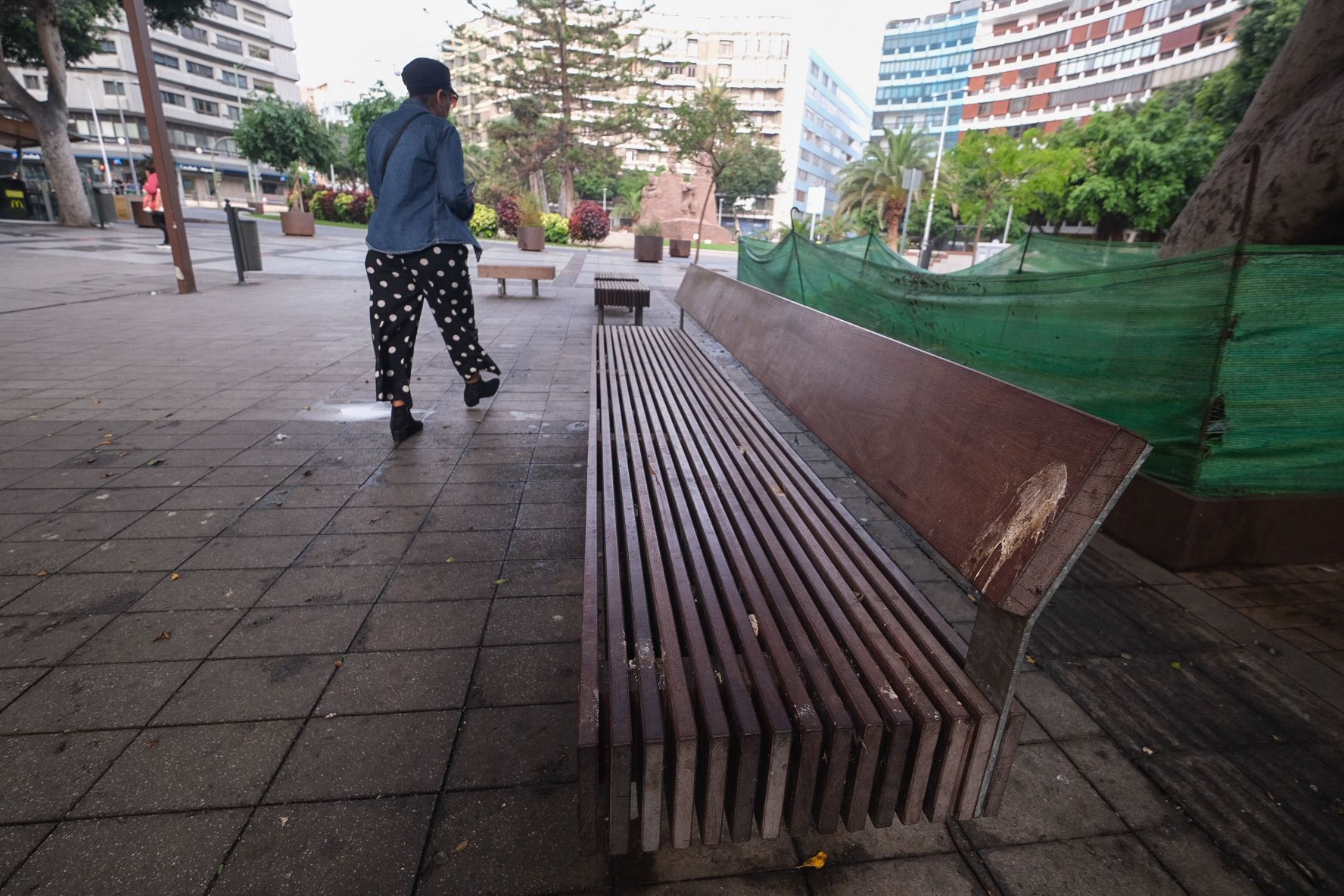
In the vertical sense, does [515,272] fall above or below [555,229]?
below

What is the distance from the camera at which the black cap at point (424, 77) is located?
12.6 ft

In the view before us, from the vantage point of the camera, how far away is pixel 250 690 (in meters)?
2.02

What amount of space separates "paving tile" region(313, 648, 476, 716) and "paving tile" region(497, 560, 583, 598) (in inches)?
15.6

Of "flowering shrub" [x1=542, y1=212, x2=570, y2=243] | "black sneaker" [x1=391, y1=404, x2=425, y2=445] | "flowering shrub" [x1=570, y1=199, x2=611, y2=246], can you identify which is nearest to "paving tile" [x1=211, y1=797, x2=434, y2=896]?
"black sneaker" [x1=391, y1=404, x2=425, y2=445]

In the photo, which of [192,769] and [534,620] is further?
[534,620]

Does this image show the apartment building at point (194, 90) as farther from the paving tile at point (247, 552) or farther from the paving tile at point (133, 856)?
the paving tile at point (133, 856)

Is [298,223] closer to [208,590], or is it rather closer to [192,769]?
[208,590]

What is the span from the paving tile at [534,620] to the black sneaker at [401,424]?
81.9 inches

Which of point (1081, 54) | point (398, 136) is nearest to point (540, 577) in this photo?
point (398, 136)

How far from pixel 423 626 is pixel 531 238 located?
21.7m

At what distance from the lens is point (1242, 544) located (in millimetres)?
3006

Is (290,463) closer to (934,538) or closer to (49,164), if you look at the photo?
(934,538)

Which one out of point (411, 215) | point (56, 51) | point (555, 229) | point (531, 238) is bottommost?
point (531, 238)

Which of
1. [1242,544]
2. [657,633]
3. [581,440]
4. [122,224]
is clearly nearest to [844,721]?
[657,633]
